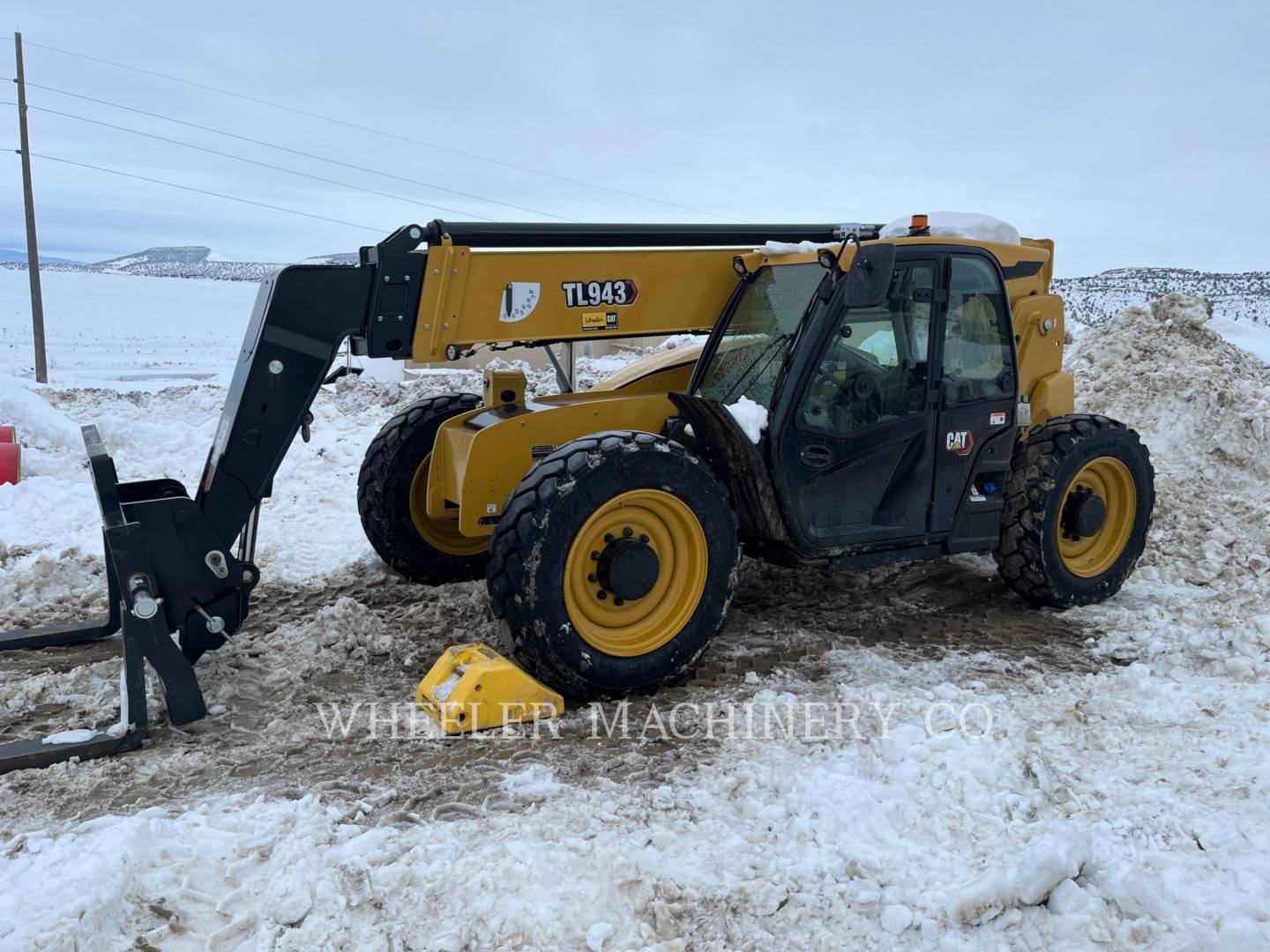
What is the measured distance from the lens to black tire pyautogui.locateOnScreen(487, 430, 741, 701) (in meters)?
4.02

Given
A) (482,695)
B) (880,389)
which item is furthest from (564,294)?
(482,695)

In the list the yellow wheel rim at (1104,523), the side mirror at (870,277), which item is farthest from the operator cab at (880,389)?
the yellow wheel rim at (1104,523)

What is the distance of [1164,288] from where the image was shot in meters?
14.8

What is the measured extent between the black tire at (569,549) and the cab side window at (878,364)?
0.79 metres

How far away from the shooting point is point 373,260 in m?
4.45

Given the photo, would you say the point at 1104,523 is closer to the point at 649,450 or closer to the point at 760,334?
the point at 760,334

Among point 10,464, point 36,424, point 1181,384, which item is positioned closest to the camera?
point 10,464

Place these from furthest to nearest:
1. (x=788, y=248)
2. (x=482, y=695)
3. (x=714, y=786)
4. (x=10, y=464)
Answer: (x=10, y=464)
(x=788, y=248)
(x=482, y=695)
(x=714, y=786)

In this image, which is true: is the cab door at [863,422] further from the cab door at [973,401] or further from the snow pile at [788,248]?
the snow pile at [788,248]

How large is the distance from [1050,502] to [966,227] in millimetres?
1610

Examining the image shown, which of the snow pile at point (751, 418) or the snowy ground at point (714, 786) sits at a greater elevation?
the snow pile at point (751, 418)

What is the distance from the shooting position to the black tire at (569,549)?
4.02m

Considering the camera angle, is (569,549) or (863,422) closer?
(569,549)

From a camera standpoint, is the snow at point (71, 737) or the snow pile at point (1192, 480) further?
the snow pile at point (1192, 480)
